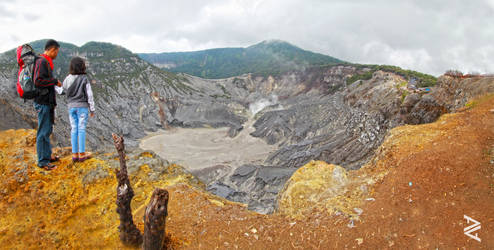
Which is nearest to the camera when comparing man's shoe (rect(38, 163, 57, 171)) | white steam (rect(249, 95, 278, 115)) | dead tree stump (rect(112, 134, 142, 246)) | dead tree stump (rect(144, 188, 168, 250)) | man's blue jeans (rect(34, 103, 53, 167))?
dead tree stump (rect(144, 188, 168, 250))

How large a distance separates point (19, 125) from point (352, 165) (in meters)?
24.3

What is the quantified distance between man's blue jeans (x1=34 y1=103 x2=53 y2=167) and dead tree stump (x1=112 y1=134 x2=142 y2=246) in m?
1.92

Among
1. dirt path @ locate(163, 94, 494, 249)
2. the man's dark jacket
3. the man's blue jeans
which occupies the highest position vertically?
the man's dark jacket

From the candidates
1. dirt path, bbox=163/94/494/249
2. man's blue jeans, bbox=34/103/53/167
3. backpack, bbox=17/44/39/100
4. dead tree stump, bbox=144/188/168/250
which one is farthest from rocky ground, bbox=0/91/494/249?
backpack, bbox=17/44/39/100

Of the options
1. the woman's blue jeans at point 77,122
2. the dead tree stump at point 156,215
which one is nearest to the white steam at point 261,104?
the woman's blue jeans at point 77,122

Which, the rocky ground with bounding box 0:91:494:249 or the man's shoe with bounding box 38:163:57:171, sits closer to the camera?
the rocky ground with bounding box 0:91:494:249

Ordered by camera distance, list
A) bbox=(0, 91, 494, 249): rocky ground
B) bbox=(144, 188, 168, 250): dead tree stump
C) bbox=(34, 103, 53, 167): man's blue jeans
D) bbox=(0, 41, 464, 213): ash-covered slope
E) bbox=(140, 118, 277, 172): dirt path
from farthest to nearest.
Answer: bbox=(140, 118, 277, 172): dirt path < bbox=(0, 41, 464, 213): ash-covered slope < bbox=(34, 103, 53, 167): man's blue jeans < bbox=(0, 91, 494, 249): rocky ground < bbox=(144, 188, 168, 250): dead tree stump

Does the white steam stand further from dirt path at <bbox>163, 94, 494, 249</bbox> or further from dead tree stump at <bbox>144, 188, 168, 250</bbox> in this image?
dead tree stump at <bbox>144, 188, 168, 250</bbox>

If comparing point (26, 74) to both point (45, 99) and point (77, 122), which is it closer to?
point (45, 99)

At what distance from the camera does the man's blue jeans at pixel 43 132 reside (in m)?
4.70

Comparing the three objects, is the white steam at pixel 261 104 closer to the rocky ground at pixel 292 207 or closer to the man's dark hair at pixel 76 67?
the rocky ground at pixel 292 207

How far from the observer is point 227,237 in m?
4.66

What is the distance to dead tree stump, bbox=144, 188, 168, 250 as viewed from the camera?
3.55 metres

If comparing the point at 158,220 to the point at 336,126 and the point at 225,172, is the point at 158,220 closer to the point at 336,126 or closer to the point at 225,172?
the point at 225,172
